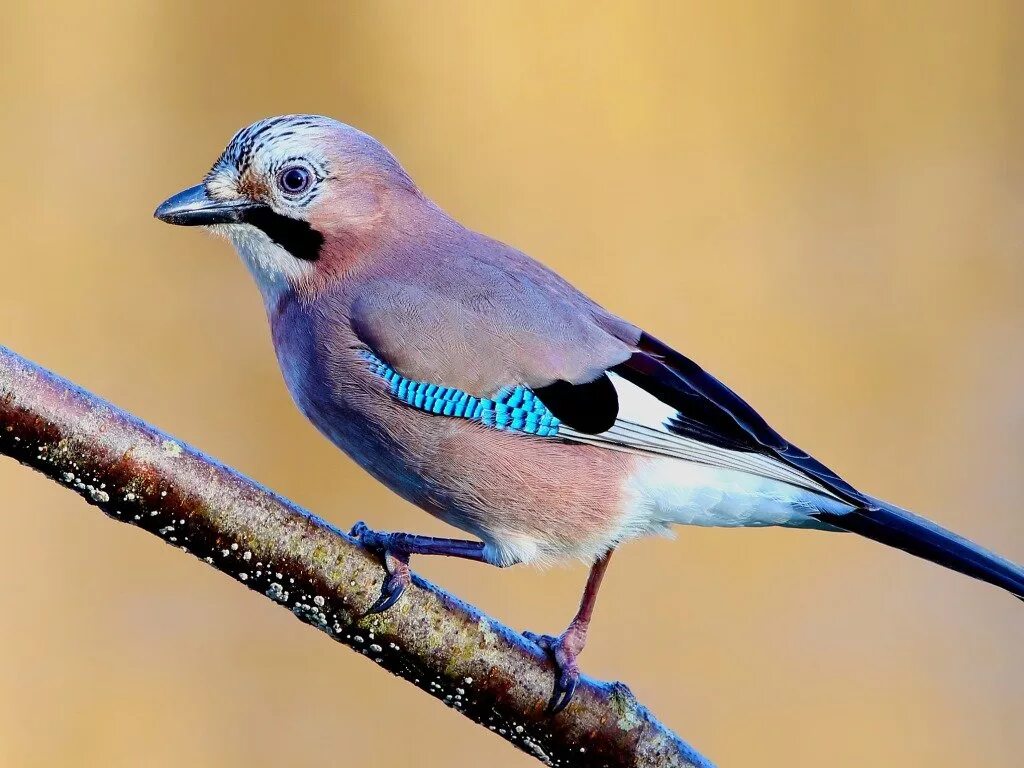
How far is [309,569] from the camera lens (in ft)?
5.17

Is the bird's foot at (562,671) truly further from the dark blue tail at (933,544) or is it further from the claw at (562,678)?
the dark blue tail at (933,544)

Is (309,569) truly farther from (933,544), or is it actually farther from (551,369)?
(933,544)

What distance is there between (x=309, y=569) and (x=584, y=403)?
52 centimetres

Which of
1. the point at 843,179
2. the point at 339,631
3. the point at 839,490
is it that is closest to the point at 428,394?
the point at 339,631

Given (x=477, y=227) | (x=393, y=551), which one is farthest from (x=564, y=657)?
(x=477, y=227)

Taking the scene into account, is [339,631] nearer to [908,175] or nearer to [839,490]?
[839,490]

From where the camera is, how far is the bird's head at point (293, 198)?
6.41ft

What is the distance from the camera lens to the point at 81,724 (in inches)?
162

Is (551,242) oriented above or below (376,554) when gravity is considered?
above

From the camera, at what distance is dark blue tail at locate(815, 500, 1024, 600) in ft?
6.04

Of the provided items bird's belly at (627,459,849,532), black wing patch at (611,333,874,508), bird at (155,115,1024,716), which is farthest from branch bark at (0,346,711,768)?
black wing patch at (611,333,874,508)

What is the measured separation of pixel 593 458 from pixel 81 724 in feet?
8.84

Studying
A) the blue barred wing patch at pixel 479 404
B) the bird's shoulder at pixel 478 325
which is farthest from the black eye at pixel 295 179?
the blue barred wing patch at pixel 479 404

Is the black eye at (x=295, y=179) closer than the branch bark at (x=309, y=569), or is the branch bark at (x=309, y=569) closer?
the branch bark at (x=309, y=569)
